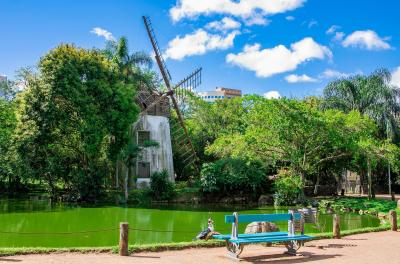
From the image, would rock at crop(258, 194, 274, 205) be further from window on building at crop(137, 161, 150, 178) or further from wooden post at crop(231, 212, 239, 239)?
wooden post at crop(231, 212, 239, 239)

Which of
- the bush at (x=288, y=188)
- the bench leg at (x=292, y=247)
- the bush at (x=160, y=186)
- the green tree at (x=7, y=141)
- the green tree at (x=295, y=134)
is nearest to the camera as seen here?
the bench leg at (x=292, y=247)

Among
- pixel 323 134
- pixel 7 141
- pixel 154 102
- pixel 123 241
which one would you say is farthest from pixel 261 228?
pixel 7 141

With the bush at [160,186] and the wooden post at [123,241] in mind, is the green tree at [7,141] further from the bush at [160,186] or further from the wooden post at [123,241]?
the wooden post at [123,241]

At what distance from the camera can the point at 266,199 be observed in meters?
32.8

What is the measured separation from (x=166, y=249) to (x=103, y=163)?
2387 cm

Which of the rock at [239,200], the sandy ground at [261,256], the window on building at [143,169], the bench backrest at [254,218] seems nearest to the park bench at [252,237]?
the bench backrest at [254,218]

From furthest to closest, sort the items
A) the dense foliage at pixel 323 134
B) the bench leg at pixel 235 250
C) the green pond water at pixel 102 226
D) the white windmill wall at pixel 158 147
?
the white windmill wall at pixel 158 147, the dense foliage at pixel 323 134, the green pond water at pixel 102 226, the bench leg at pixel 235 250

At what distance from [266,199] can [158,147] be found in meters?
10.1

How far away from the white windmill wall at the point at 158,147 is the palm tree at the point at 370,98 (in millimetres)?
13627

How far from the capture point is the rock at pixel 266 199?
107 feet

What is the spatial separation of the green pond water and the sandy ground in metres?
1.99

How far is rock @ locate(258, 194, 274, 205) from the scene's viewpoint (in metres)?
32.5

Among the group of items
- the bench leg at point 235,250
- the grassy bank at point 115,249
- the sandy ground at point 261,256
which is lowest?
the sandy ground at point 261,256

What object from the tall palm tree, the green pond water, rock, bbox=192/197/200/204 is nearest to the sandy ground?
the green pond water
